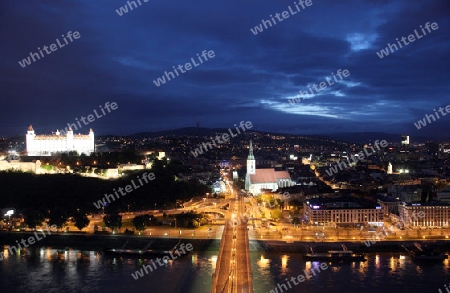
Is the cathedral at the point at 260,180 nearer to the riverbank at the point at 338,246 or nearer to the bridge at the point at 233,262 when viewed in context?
the bridge at the point at 233,262

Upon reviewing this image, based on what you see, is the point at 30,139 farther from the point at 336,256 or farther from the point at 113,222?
the point at 336,256

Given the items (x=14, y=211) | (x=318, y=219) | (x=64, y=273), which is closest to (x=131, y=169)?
(x=14, y=211)

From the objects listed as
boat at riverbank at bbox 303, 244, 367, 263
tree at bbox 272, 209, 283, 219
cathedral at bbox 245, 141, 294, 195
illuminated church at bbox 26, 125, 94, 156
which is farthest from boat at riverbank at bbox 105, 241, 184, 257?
illuminated church at bbox 26, 125, 94, 156

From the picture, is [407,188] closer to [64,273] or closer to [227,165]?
[64,273]

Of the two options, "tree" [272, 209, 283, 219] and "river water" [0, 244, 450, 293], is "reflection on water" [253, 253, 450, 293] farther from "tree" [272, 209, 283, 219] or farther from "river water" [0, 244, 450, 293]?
"tree" [272, 209, 283, 219]

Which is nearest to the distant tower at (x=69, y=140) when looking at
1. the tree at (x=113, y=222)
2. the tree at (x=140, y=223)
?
the tree at (x=113, y=222)

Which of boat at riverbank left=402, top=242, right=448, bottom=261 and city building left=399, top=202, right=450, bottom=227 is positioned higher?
city building left=399, top=202, right=450, bottom=227

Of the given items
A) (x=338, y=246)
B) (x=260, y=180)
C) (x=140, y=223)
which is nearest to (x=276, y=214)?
(x=338, y=246)
